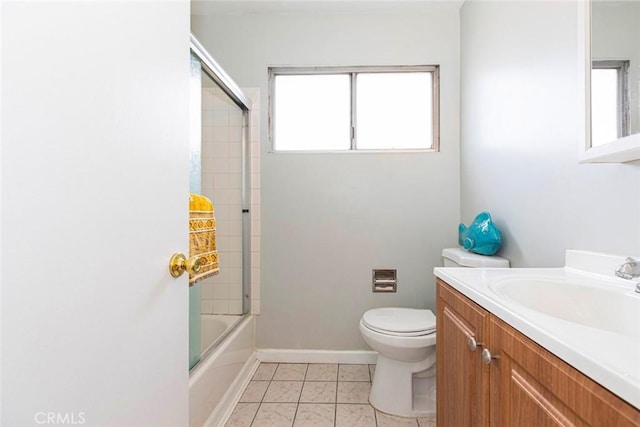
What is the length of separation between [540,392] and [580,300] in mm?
465

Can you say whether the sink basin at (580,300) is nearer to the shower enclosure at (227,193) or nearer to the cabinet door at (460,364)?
the cabinet door at (460,364)

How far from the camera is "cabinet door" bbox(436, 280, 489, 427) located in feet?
2.67

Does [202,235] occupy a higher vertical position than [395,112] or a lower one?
lower

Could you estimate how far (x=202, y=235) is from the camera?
1.27 metres

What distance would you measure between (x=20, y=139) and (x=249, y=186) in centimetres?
182

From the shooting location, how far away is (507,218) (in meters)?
1.59

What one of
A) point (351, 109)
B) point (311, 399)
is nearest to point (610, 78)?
point (351, 109)

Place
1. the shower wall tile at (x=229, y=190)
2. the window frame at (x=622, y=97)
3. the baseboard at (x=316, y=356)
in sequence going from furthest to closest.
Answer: the baseboard at (x=316, y=356) → the shower wall tile at (x=229, y=190) → the window frame at (x=622, y=97)

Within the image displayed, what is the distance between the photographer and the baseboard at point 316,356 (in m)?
2.18

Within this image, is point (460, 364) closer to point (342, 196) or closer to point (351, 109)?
point (342, 196)

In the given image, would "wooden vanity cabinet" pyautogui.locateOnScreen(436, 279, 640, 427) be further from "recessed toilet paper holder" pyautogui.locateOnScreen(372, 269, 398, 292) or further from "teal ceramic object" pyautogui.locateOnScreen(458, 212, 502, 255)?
"recessed toilet paper holder" pyautogui.locateOnScreen(372, 269, 398, 292)

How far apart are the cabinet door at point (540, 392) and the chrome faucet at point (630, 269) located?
447 mm

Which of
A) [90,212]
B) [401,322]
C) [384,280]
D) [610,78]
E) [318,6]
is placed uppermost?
[318,6]

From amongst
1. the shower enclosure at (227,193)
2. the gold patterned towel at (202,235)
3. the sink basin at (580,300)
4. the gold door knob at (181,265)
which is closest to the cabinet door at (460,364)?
the sink basin at (580,300)
